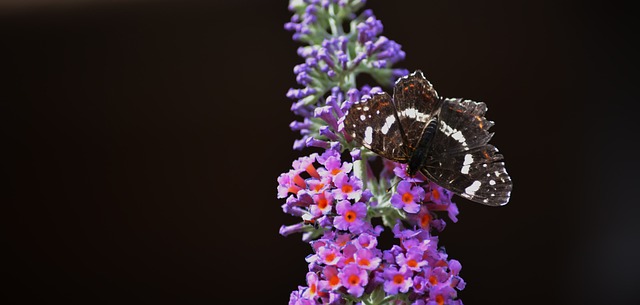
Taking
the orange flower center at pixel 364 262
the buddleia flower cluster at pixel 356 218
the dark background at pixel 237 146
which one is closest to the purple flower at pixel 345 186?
the buddleia flower cluster at pixel 356 218

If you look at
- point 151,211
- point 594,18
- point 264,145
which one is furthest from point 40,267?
point 594,18

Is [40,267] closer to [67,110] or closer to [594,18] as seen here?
[67,110]

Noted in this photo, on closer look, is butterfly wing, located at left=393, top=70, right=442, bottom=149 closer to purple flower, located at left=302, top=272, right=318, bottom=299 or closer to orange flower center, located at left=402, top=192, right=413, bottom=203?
orange flower center, located at left=402, top=192, right=413, bottom=203

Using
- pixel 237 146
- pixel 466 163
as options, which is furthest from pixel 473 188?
pixel 237 146

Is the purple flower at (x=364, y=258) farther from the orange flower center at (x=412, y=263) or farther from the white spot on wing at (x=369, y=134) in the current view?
the white spot on wing at (x=369, y=134)

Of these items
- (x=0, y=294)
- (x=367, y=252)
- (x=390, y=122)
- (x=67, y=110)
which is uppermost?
Answer: (x=67, y=110)

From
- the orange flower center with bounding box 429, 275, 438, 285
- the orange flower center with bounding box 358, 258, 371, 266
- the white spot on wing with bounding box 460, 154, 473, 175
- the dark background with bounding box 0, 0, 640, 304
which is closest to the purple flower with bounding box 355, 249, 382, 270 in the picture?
the orange flower center with bounding box 358, 258, 371, 266
